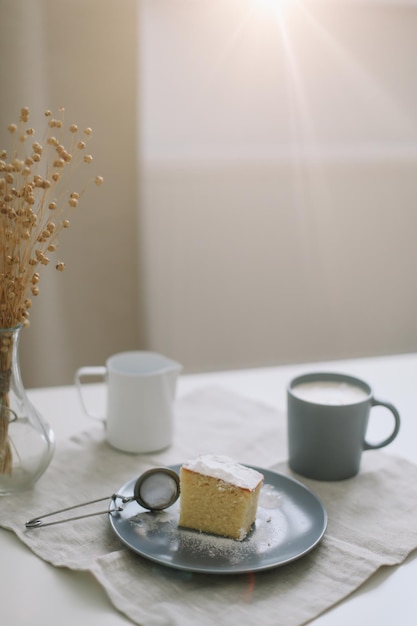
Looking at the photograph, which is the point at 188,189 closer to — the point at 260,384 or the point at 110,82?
the point at 110,82

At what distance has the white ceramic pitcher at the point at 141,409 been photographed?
1.08 metres

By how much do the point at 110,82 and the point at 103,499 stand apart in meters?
1.38

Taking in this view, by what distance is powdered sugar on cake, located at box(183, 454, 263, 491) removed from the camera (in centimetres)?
86

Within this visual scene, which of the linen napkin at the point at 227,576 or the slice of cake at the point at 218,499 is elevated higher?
the slice of cake at the point at 218,499

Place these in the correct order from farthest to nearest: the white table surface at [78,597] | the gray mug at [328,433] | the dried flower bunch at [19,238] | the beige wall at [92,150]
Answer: the beige wall at [92,150] → the gray mug at [328,433] → the dried flower bunch at [19,238] → the white table surface at [78,597]

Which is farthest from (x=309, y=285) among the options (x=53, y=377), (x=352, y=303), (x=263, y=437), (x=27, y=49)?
(x=263, y=437)

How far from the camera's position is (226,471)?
87cm

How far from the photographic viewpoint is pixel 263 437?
3.75 ft

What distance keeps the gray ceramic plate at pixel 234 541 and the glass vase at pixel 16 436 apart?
12cm

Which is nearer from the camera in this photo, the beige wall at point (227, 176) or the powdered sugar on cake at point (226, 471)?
the powdered sugar on cake at point (226, 471)

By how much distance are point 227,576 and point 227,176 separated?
165 centimetres

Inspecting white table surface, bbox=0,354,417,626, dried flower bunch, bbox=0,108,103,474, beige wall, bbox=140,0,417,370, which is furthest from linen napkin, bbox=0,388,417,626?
beige wall, bbox=140,0,417,370

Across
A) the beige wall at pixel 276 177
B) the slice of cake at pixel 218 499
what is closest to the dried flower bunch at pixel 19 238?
the slice of cake at pixel 218 499

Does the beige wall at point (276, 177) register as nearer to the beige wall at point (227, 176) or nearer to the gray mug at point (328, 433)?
the beige wall at point (227, 176)
